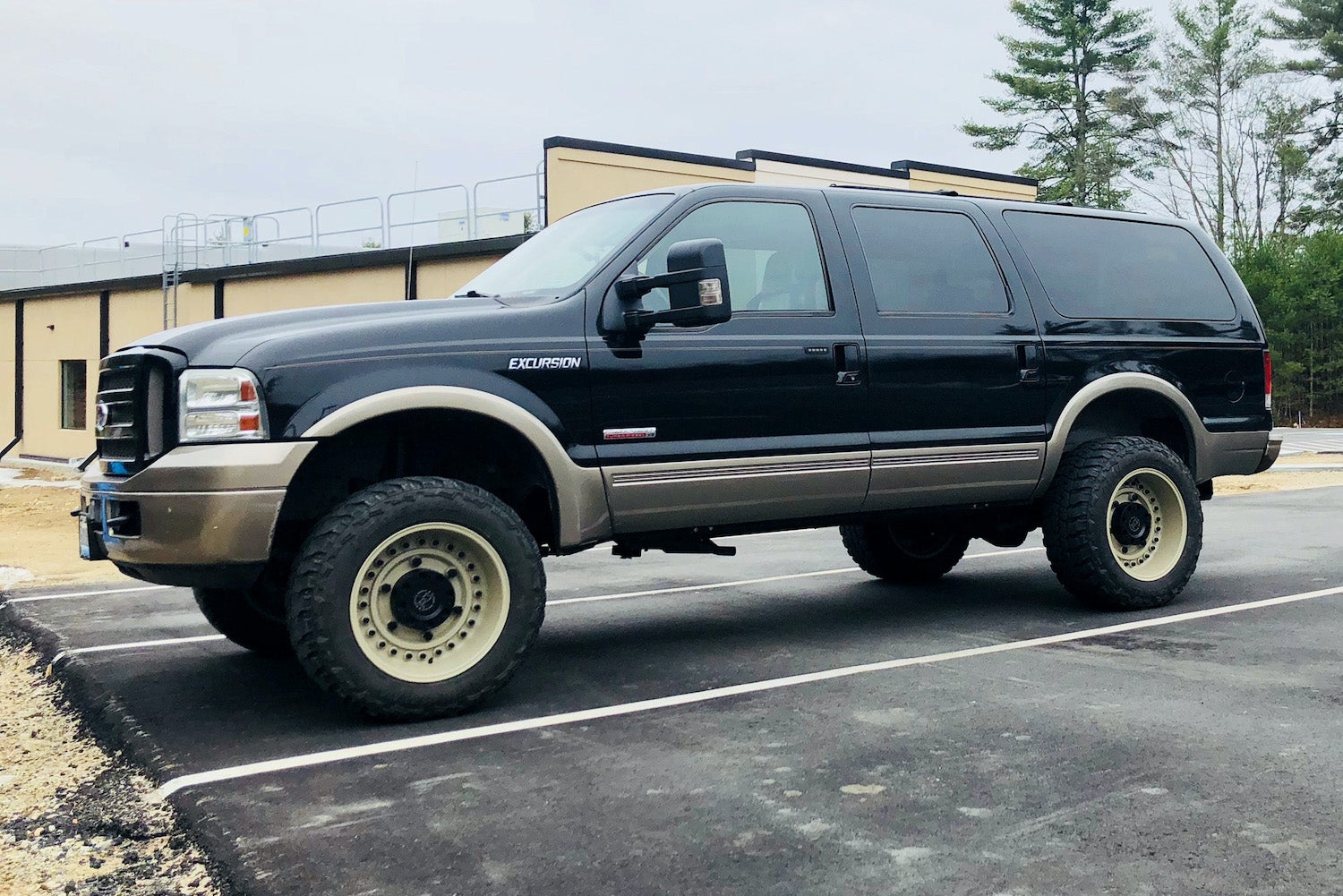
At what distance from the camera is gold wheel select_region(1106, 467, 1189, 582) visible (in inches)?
273

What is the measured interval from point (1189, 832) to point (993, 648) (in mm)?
2584

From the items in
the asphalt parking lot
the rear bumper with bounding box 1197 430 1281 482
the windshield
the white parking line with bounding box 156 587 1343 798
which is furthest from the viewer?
the rear bumper with bounding box 1197 430 1281 482

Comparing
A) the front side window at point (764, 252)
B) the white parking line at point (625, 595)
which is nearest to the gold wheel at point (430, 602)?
the front side window at point (764, 252)

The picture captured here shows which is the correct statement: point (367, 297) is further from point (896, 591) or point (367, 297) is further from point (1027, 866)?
point (1027, 866)

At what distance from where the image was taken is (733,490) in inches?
222

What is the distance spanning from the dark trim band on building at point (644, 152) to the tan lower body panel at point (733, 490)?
14.6m

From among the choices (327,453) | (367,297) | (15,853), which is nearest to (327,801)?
(15,853)

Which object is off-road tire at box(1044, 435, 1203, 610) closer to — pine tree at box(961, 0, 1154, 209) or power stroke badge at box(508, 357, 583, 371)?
power stroke badge at box(508, 357, 583, 371)

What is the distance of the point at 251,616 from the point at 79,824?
2.32 metres

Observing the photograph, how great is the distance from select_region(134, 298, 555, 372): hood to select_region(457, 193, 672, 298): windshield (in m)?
0.42

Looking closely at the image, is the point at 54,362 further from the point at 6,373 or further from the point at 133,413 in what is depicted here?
the point at 133,413

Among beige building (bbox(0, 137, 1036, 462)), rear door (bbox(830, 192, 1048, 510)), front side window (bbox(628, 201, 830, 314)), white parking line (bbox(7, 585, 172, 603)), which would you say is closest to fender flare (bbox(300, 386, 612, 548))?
front side window (bbox(628, 201, 830, 314))

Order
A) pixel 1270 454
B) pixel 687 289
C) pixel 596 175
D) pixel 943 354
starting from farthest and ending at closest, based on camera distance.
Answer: pixel 596 175 < pixel 1270 454 < pixel 943 354 < pixel 687 289

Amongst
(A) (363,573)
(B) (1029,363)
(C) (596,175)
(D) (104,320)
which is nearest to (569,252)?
(A) (363,573)
